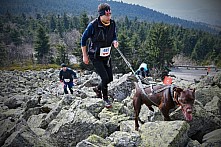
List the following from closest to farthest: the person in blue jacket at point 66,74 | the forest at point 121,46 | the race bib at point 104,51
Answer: the race bib at point 104,51
the person in blue jacket at point 66,74
the forest at point 121,46

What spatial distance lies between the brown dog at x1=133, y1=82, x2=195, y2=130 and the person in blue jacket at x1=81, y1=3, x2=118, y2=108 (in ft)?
3.67

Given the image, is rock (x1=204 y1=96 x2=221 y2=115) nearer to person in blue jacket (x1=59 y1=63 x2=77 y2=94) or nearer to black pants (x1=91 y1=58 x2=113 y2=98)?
black pants (x1=91 y1=58 x2=113 y2=98)

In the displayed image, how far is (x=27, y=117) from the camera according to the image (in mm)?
8102

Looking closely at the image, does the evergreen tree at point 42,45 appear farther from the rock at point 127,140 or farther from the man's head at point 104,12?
the rock at point 127,140

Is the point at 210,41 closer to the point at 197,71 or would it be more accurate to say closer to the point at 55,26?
the point at 197,71

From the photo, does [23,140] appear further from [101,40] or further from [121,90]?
[121,90]

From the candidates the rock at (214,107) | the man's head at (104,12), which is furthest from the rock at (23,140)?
the rock at (214,107)

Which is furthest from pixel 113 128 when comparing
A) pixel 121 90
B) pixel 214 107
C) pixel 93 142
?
pixel 121 90

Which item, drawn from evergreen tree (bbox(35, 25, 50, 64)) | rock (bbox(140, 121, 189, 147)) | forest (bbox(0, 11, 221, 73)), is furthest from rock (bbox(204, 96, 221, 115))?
evergreen tree (bbox(35, 25, 50, 64))

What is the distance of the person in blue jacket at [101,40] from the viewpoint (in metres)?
5.24

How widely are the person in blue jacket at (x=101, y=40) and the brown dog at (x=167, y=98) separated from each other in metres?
1.12

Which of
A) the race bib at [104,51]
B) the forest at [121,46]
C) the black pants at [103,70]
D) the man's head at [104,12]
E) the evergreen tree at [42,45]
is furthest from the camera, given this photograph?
the evergreen tree at [42,45]

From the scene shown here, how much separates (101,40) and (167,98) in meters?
2.17

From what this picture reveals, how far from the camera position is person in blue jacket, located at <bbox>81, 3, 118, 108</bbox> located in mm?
5238
